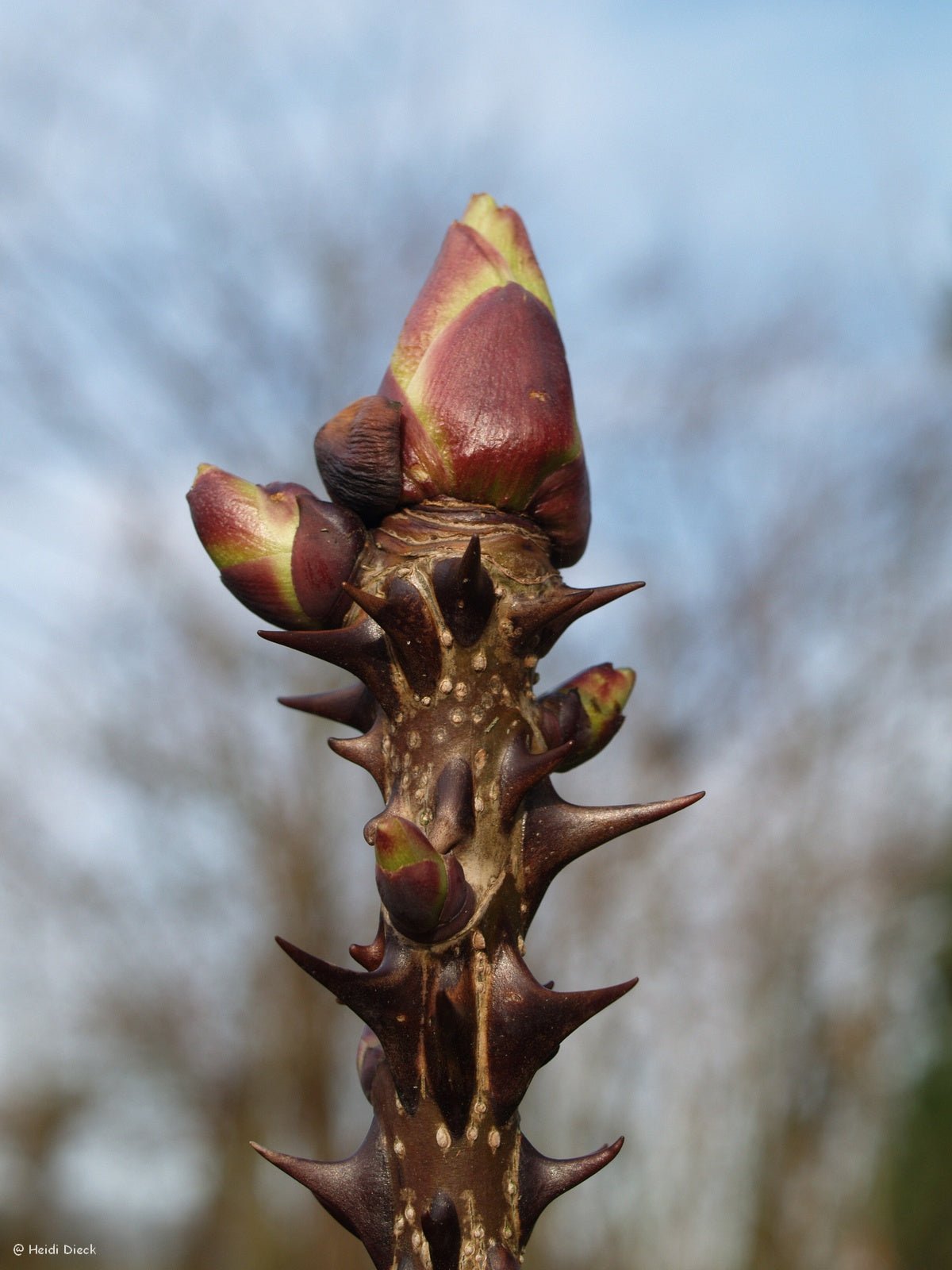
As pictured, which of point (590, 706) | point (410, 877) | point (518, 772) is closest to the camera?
point (410, 877)

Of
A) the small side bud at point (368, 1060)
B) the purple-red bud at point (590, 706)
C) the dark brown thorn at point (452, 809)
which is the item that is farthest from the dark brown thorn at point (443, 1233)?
the purple-red bud at point (590, 706)

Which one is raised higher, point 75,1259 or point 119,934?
point 119,934

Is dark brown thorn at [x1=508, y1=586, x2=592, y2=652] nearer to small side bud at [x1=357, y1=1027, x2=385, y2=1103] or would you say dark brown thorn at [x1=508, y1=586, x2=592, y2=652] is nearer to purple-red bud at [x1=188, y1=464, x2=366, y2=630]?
purple-red bud at [x1=188, y1=464, x2=366, y2=630]

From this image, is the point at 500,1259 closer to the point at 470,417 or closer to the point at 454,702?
the point at 454,702

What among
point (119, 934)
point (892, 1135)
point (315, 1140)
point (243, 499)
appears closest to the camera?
point (243, 499)

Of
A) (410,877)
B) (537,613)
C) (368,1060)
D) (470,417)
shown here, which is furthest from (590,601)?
(368,1060)

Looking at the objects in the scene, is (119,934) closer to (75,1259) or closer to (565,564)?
(75,1259)

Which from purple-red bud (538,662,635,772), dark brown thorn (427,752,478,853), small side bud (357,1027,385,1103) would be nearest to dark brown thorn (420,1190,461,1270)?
small side bud (357,1027,385,1103)

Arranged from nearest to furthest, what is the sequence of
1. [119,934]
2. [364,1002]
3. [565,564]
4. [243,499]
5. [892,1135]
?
[364,1002]
[243,499]
[565,564]
[892,1135]
[119,934]

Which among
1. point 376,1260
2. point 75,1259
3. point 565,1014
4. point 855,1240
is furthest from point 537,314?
point 75,1259
